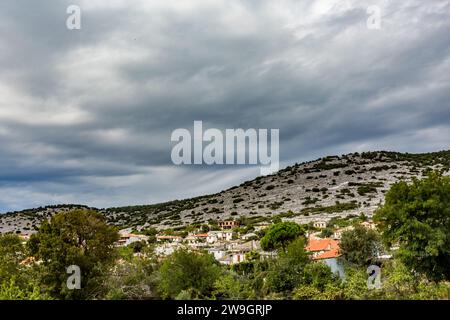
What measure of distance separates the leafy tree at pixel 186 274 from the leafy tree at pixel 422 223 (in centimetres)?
1604

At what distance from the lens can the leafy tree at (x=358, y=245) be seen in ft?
211

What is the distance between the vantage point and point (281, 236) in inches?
3073

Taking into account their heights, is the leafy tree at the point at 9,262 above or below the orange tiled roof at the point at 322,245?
above

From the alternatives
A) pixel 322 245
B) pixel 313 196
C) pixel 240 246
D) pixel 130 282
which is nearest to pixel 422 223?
pixel 130 282

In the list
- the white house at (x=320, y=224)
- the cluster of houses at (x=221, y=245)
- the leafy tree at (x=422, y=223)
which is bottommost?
the cluster of houses at (x=221, y=245)

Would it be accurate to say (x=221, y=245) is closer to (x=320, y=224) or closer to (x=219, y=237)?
(x=219, y=237)

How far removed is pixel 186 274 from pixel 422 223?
19916 mm

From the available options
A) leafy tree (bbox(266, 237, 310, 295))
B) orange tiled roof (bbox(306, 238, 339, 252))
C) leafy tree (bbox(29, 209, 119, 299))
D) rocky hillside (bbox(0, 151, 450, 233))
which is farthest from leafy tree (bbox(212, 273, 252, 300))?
rocky hillside (bbox(0, 151, 450, 233))

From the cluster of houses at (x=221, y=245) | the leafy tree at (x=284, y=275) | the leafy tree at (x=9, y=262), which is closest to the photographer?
the leafy tree at (x=9, y=262)

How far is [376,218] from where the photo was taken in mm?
33000

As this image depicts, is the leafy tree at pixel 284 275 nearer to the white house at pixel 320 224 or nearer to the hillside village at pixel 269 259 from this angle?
the hillside village at pixel 269 259

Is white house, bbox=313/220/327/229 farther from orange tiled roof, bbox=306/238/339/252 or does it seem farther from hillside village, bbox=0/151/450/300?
orange tiled roof, bbox=306/238/339/252

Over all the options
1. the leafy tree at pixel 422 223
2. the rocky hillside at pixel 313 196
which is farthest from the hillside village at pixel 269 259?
the rocky hillside at pixel 313 196

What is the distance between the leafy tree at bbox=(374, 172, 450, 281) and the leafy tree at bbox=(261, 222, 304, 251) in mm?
45442
